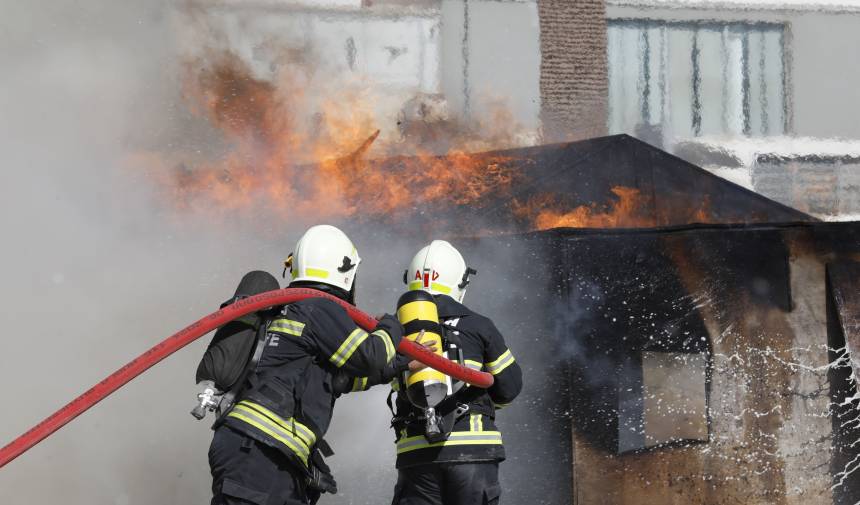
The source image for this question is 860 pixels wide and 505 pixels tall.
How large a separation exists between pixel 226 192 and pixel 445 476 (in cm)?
419

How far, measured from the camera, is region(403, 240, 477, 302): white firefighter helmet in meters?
5.63

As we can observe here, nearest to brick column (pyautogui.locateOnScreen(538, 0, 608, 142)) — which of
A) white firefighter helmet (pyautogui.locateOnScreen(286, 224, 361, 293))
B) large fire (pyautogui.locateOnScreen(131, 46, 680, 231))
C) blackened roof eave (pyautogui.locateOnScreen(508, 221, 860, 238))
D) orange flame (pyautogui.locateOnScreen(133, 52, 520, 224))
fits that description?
orange flame (pyautogui.locateOnScreen(133, 52, 520, 224))

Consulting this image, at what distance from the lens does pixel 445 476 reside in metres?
5.30

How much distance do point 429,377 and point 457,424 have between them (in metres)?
0.35

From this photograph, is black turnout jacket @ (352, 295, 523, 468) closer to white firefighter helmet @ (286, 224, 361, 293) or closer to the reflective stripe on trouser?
white firefighter helmet @ (286, 224, 361, 293)

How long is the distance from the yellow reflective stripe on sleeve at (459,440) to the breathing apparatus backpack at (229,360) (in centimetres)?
105

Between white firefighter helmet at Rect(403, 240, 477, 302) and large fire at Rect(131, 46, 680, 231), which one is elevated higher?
large fire at Rect(131, 46, 680, 231)

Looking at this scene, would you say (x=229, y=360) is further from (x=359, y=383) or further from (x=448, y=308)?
(x=448, y=308)

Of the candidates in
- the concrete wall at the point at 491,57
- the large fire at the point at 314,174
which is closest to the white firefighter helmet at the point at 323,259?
the large fire at the point at 314,174

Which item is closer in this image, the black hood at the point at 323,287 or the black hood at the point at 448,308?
the black hood at the point at 323,287

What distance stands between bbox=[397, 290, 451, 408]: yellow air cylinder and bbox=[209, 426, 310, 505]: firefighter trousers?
0.78m

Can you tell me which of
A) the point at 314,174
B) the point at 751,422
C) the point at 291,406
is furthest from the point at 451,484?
the point at 314,174

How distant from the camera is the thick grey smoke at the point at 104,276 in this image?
25.1 ft

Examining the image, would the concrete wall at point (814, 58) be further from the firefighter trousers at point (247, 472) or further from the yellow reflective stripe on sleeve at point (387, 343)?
Answer: the firefighter trousers at point (247, 472)
